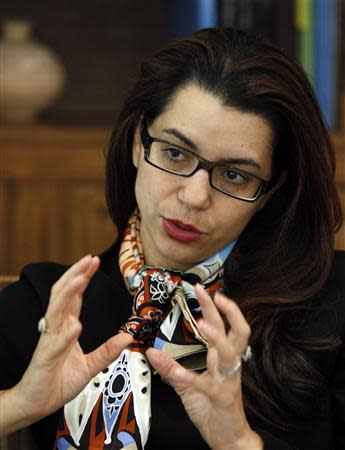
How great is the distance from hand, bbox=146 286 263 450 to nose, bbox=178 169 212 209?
0.26 metres

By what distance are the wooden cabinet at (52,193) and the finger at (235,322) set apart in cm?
Result: 181

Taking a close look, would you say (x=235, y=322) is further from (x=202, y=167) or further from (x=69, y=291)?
(x=202, y=167)

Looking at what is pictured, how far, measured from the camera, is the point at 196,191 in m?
1.65

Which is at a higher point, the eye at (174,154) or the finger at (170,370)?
the eye at (174,154)

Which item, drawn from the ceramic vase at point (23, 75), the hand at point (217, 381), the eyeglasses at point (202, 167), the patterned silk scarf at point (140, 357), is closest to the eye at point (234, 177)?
the eyeglasses at point (202, 167)

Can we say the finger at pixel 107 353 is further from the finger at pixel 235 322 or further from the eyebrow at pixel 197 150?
the eyebrow at pixel 197 150

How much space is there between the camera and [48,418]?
1.72 m

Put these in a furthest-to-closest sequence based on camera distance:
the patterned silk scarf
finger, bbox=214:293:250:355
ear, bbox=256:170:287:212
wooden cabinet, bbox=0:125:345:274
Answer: wooden cabinet, bbox=0:125:345:274
ear, bbox=256:170:287:212
the patterned silk scarf
finger, bbox=214:293:250:355

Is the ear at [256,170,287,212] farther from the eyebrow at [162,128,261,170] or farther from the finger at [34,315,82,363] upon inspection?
the finger at [34,315,82,363]

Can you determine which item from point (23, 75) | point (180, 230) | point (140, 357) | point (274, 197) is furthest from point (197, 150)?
point (23, 75)

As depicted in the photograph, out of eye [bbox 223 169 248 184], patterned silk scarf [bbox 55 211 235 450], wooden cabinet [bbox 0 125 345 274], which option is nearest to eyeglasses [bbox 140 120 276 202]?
eye [bbox 223 169 248 184]

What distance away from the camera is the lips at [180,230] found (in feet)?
5.48

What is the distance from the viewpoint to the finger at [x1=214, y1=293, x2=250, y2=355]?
4.42 feet

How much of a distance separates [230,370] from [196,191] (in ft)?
1.17
